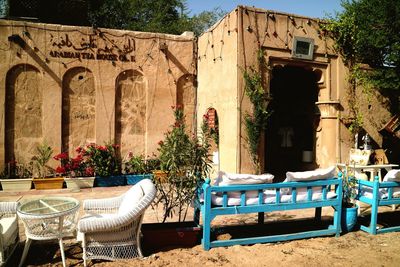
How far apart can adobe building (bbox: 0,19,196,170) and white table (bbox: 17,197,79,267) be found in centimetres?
527

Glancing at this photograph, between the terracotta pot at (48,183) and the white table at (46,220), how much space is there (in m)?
4.38

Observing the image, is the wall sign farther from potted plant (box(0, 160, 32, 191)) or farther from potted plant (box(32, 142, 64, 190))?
potted plant (box(0, 160, 32, 191))

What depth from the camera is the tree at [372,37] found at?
800 cm

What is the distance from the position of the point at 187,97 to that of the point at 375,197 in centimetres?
656

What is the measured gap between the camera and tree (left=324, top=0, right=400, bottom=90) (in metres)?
8.00

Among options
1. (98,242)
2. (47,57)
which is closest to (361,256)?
(98,242)

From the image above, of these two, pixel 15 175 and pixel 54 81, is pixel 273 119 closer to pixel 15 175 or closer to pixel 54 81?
pixel 54 81

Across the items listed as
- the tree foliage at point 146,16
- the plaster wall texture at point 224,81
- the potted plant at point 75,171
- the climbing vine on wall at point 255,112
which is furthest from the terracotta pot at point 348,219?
the tree foliage at point 146,16

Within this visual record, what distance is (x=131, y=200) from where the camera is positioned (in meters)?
4.29

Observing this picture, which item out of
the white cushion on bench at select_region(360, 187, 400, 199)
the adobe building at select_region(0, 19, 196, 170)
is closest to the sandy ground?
the white cushion on bench at select_region(360, 187, 400, 199)

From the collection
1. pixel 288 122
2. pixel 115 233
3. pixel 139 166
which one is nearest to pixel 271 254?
pixel 115 233

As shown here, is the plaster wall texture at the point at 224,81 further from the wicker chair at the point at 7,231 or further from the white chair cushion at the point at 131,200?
the wicker chair at the point at 7,231

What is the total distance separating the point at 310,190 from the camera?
468cm

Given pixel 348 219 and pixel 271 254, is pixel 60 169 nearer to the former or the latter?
pixel 271 254
